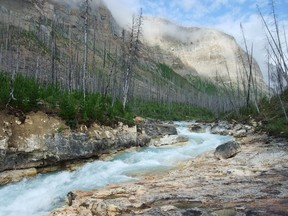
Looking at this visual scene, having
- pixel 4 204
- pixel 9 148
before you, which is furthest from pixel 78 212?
pixel 9 148

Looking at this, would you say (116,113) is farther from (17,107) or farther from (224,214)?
(224,214)

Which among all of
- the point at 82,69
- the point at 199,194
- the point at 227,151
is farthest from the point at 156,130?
the point at 82,69

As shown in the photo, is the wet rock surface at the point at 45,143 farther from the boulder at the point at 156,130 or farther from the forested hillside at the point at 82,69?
the boulder at the point at 156,130

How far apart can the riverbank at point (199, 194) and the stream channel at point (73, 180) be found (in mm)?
1352

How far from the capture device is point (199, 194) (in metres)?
10.8

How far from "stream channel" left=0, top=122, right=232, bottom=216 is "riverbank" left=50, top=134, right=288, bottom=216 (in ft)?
4.43

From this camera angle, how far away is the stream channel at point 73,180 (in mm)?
11945

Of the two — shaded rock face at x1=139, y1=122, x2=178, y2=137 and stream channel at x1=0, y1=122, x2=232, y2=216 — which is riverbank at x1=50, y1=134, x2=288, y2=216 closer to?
stream channel at x1=0, y1=122, x2=232, y2=216

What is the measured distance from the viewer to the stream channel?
11945 mm

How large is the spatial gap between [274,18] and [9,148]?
71.4 ft

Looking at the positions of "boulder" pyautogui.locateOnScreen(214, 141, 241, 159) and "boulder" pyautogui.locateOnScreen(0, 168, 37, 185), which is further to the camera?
"boulder" pyautogui.locateOnScreen(214, 141, 241, 159)

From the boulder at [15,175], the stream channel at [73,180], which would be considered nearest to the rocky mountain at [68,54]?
the stream channel at [73,180]

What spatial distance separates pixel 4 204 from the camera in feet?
39.6

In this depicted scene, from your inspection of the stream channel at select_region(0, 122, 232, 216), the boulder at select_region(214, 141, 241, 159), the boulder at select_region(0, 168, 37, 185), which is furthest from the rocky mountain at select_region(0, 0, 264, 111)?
the boulder at select_region(0, 168, 37, 185)
